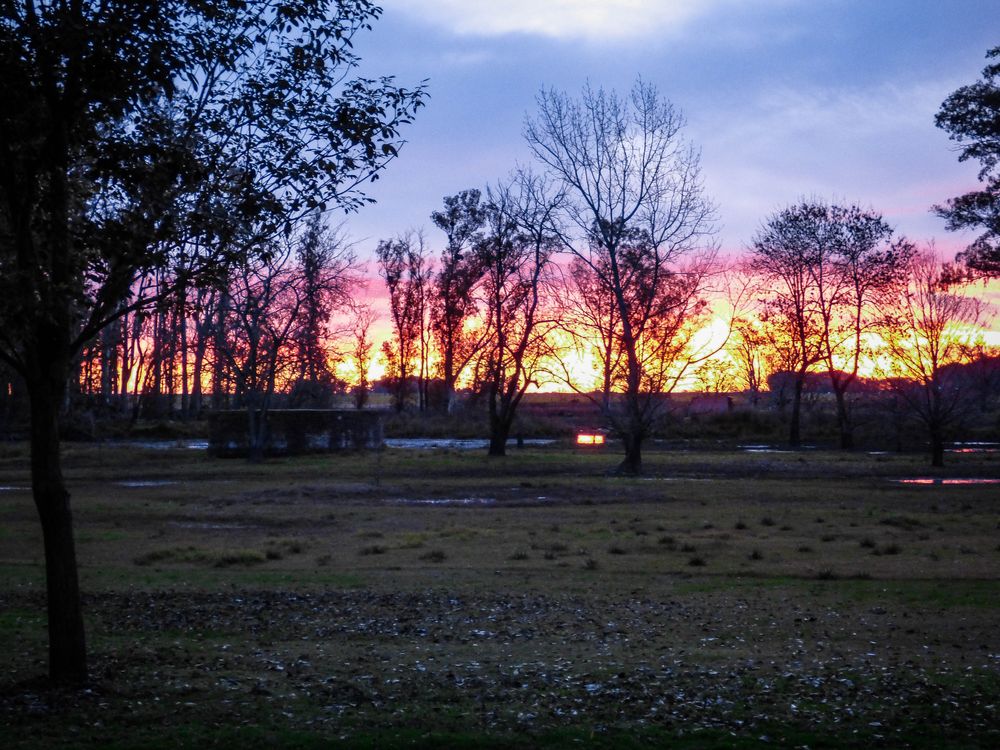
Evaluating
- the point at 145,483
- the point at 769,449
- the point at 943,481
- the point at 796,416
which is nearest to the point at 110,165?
the point at 145,483

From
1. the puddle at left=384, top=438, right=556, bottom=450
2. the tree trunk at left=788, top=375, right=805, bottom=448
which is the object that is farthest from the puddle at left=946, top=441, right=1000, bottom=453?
the puddle at left=384, top=438, right=556, bottom=450

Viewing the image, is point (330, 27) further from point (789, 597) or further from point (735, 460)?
point (735, 460)

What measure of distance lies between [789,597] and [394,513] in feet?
43.6

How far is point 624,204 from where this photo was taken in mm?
39094

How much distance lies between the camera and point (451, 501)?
28625mm

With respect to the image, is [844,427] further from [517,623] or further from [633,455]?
[517,623]

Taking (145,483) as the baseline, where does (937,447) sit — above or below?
above

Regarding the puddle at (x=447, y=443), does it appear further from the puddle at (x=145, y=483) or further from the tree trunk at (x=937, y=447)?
the tree trunk at (x=937, y=447)

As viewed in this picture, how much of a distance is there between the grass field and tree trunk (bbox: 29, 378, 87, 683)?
0.28 meters

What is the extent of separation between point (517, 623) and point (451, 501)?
55.4 ft

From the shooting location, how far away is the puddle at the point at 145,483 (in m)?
33.2

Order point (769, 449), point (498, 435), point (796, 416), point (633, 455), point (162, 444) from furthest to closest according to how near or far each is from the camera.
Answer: point (796, 416) → point (162, 444) → point (769, 449) → point (498, 435) → point (633, 455)

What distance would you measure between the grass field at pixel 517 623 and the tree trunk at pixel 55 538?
28 centimetres

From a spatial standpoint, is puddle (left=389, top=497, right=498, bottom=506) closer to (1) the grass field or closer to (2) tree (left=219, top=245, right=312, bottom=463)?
(1) the grass field
